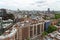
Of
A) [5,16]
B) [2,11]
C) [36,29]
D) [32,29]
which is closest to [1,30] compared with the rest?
[32,29]

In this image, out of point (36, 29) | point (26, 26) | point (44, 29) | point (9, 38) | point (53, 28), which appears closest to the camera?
point (9, 38)

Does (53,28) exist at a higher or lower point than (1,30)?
lower

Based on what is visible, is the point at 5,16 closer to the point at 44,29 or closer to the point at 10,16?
the point at 10,16

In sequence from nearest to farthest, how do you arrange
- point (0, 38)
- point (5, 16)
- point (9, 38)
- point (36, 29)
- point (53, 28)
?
point (0, 38) → point (9, 38) → point (36, 29) → point (53, 28) → point (5, 16)

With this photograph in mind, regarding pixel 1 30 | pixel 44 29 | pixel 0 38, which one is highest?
pixel 0 38

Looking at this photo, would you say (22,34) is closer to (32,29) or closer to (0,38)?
(32,29)

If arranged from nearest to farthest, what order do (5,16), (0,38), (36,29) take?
1. (0,38)
2. (36,29)
3. (5,16)

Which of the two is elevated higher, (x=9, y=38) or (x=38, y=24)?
(x=9, y=38)

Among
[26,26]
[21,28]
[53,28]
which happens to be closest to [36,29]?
[53,28]

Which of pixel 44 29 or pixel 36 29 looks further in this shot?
pixel 44 29
